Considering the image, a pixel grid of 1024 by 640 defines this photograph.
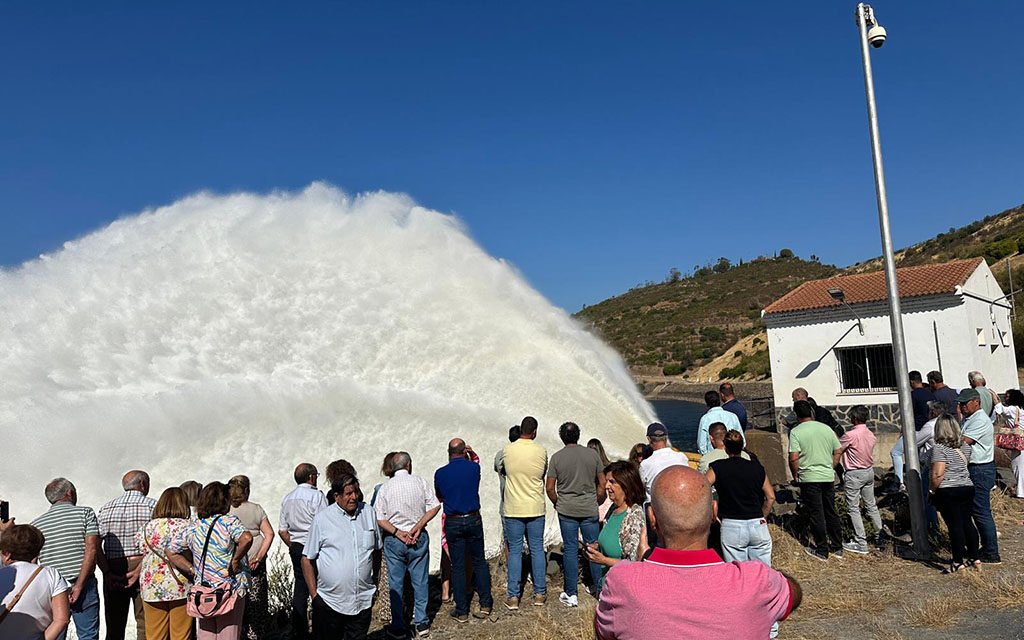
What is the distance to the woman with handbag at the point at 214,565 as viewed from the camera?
193 inches

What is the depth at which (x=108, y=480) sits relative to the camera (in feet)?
31.3

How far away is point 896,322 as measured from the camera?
27.5 feet

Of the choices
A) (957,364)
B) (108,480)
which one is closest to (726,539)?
(108,480)

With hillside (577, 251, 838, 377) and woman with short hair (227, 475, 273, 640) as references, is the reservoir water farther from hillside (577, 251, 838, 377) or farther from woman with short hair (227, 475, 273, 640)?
woman with short hair (227, 475, 273, 640)

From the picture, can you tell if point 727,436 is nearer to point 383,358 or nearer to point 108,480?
point 383,358

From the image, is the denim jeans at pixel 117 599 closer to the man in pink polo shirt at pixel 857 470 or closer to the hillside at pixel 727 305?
the man in pink polo shirt at pixel 857 470

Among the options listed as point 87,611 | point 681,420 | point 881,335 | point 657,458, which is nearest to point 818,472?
point 657,458

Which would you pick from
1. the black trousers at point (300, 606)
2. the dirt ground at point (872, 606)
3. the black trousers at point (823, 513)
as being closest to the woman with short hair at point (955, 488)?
the dirt ground at point (872, 606)

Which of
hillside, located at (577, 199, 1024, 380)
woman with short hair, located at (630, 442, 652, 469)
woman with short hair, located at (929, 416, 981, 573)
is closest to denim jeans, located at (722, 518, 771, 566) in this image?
woman with short hair, located at (630, 442, 652, 469)

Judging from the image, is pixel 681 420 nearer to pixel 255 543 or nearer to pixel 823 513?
pixel 823 513

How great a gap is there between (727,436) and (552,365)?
5.85 meters

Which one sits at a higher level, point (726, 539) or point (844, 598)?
point (726, 539)

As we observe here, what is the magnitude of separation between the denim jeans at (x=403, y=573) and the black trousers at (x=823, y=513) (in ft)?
15.2

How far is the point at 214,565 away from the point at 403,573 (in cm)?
198
